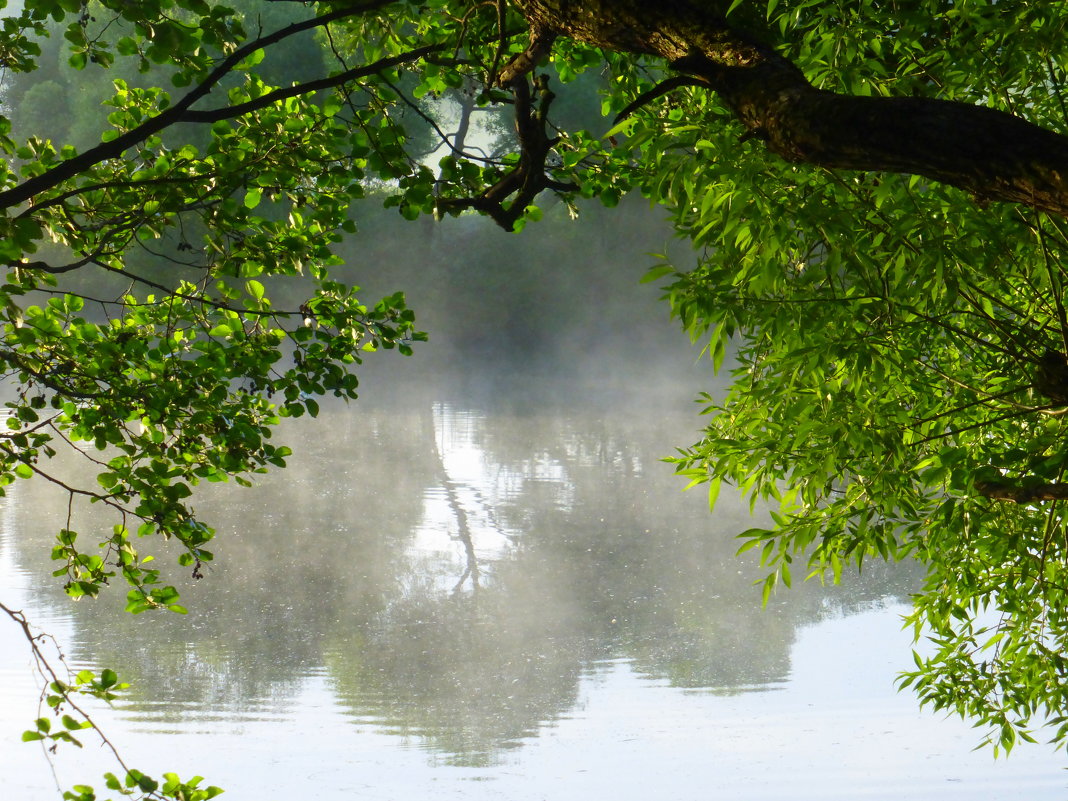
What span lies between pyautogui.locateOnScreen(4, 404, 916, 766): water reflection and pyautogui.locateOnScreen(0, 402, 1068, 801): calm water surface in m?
0.03

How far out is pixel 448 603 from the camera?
7.61m

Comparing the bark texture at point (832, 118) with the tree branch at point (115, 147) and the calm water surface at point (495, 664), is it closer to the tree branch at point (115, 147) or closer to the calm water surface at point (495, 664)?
the tree branch at point (115, 147)

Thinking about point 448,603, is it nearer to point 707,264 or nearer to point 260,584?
point 260,584

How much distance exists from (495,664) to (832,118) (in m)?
A: 5.55

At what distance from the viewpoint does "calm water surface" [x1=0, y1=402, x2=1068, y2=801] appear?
5.14 m

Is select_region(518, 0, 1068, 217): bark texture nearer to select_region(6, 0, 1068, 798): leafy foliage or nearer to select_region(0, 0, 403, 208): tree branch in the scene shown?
Answer: select_region(6, 0, 1068, 798): leafy foliage

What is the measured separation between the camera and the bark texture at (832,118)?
1275 millimetres

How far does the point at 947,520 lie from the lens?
2561 millimetres

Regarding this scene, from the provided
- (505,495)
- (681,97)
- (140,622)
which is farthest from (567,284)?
(681,97)

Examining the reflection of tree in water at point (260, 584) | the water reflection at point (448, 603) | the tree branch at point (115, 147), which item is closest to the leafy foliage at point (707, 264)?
the tree branch at point (115, 147)

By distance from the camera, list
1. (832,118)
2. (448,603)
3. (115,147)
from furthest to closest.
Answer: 1. (448,603)
2. (115,147)
3. (832,118)

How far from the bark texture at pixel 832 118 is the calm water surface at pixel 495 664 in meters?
4.07

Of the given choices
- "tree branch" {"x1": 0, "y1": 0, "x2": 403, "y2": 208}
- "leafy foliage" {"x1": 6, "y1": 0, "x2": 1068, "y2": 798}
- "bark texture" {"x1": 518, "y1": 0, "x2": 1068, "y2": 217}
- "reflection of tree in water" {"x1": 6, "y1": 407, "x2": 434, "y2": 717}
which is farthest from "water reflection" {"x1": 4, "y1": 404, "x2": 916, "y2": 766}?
"bark texture" {"x1": 518, "y1": 0, "x2": 1068, "y2": 217}

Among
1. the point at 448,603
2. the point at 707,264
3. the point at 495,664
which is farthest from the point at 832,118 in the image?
the point at 448,603
